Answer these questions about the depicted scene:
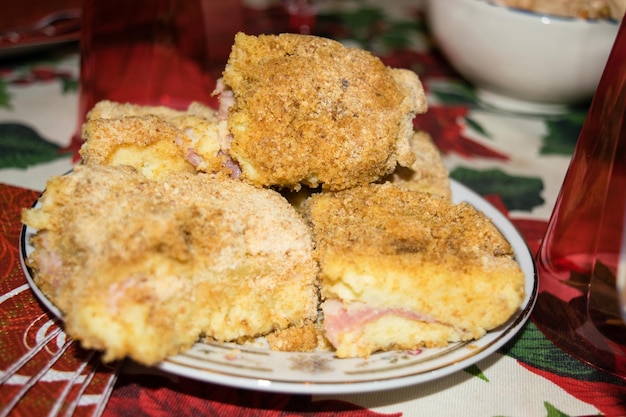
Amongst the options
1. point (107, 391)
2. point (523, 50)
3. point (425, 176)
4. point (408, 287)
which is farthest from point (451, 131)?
point (107, 391)

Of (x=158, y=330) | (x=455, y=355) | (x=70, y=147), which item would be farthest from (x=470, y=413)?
(x=70, y=147)

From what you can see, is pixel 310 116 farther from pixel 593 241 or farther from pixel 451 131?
pixel 451 131

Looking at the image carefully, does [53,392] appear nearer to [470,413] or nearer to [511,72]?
[470,413]

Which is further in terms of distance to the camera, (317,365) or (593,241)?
(593,241)

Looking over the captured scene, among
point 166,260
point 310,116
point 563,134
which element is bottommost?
point 563,134

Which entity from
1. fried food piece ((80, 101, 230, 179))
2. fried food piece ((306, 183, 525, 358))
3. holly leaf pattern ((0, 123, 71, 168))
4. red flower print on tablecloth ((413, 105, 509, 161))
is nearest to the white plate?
fried food piece ((306, 183, 525, 358))

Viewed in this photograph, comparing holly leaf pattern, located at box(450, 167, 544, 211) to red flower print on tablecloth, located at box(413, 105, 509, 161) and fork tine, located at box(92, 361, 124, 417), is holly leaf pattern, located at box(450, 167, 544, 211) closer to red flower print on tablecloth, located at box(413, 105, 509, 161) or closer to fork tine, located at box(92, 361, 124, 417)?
red flower print on tablecloth, located at box(413, 105, 509, 161)
